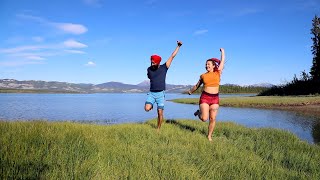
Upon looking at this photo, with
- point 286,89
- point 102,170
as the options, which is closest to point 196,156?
point 102,170

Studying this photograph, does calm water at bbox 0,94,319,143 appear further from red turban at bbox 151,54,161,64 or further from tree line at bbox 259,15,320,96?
tree line at bbox 259,15,320,96

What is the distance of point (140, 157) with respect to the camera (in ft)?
23.0

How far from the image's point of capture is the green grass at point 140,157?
19.0 feet

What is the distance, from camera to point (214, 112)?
1046 cm

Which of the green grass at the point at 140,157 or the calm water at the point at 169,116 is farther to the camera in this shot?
the calm water at the point at 169,116

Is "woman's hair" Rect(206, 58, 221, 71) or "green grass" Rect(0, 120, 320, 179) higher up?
"woman's hair" Rect(206, 58, 221, 71)

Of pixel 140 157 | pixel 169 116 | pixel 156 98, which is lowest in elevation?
pixel 169 116

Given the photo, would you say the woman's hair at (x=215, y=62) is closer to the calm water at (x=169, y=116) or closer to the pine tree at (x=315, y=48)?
the calm water at (x=169, y=116)

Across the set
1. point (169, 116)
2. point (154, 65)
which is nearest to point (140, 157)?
point (154, 65)

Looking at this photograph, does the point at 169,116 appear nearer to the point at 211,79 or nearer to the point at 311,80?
the point at 211,79

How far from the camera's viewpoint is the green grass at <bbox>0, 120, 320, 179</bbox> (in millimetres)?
5789

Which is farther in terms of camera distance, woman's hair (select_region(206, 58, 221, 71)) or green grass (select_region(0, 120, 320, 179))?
woman's hair (select_region(206, 58, 221, 71))

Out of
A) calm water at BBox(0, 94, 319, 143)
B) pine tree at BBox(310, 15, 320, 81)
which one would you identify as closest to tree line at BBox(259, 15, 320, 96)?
pine tree at BBox(310, 15, 320, 81)

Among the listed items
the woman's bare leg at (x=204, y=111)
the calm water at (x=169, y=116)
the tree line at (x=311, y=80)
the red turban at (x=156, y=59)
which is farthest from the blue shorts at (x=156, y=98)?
the tree line at (x=311, y=80)
